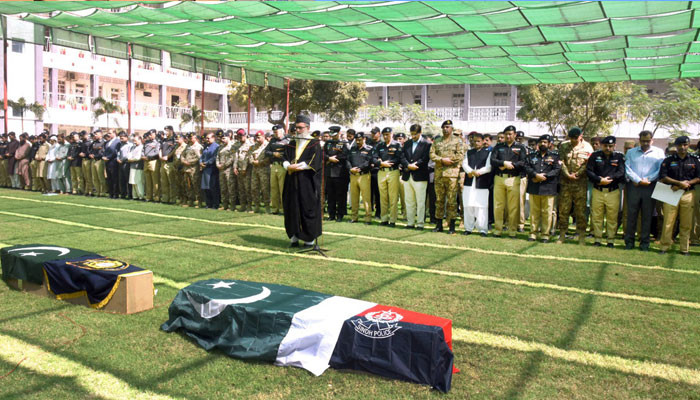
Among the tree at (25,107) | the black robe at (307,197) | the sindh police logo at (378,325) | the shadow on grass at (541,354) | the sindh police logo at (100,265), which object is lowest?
the shadow on grass at (541,354)

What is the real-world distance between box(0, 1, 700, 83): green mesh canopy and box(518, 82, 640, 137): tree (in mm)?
11632

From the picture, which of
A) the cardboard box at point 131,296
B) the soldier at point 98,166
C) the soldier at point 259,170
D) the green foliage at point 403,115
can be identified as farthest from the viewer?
the green foliage at point 403,115

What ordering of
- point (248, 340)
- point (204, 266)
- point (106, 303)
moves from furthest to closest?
1. point (204, 266)
2. point (106, 303)
3. point (248, 340)

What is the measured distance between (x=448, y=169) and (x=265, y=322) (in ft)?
22.3

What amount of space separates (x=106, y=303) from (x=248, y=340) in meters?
1.65

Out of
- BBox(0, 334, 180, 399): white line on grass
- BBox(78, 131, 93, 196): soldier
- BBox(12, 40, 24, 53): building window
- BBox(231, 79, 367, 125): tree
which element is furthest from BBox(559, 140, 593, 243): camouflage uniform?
BBox(12, 40, 24, 53): building window

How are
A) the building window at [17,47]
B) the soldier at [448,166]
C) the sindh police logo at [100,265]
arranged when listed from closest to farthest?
the sindh police logo at [100,265], the soldier at [448,166], the building window at [17,47]

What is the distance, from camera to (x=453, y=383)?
3.43 metres

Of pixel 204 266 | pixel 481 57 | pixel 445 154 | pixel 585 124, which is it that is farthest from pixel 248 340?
pixel 585 124

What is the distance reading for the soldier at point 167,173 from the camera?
13.7 meters

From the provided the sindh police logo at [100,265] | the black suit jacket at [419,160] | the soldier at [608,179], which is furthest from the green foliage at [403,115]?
the sindh police logo at [100,265]

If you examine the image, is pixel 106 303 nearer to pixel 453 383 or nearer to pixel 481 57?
pixel 453 383

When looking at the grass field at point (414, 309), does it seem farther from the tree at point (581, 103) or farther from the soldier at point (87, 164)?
the tree at point (581, 103)

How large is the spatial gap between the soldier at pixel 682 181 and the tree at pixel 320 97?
73.9ft
